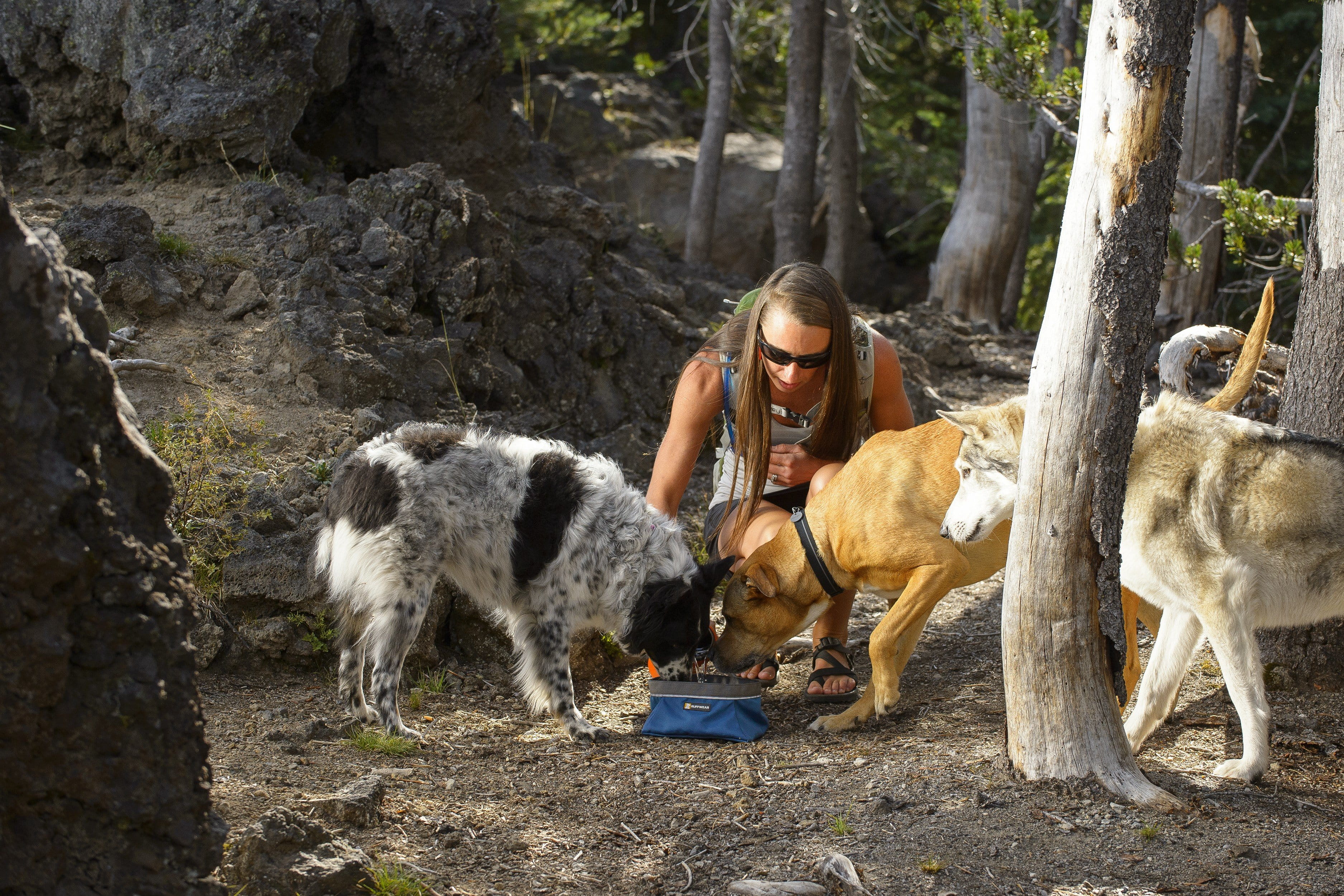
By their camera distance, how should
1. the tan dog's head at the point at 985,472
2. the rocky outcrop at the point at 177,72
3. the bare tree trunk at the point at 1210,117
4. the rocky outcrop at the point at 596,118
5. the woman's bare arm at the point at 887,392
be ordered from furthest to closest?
the rocky outcrop at the point at 596,118, the bare tree trunk at the point at 1210,117, the rocky outcrop at the point at 177,72, the woman's bare arm at the point at 887,392, the tan dog's head at the point at 985,472

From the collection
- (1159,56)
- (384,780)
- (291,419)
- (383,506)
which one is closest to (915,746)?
(384,780)

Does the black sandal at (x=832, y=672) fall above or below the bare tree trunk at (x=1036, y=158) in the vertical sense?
below

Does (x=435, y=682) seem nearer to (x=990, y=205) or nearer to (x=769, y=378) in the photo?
(x=769, y=378)

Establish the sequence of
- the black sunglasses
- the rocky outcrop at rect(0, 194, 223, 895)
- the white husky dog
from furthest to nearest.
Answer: the black sunglasses < the white husky dog < the rocky outcrop at rect(0, 194, 223, 895)

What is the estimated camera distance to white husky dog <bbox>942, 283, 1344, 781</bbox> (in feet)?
12.2

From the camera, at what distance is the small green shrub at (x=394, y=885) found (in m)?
2.90

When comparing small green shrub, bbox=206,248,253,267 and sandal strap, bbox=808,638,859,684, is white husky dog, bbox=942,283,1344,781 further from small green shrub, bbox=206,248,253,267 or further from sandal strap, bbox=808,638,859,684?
small green shrub, bbox=206,248,253,267

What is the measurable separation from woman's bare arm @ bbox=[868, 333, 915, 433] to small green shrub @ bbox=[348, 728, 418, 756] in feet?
9.39

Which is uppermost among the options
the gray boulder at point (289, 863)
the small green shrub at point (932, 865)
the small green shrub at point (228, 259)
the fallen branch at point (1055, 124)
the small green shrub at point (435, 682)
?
the fallen branch at point (1055, 124)

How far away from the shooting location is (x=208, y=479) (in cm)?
508

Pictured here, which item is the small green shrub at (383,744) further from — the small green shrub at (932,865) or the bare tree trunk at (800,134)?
the bare tree trunk at (800,134)

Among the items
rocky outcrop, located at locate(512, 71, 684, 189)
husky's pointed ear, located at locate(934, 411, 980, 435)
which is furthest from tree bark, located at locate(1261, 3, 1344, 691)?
rocky outcrop, located at locate(512, 71, 684, 189)

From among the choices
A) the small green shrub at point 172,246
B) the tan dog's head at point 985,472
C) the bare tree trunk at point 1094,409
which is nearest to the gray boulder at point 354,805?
the bare tree trunk at point 1094,409

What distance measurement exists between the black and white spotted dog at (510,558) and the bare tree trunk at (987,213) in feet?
32.9
